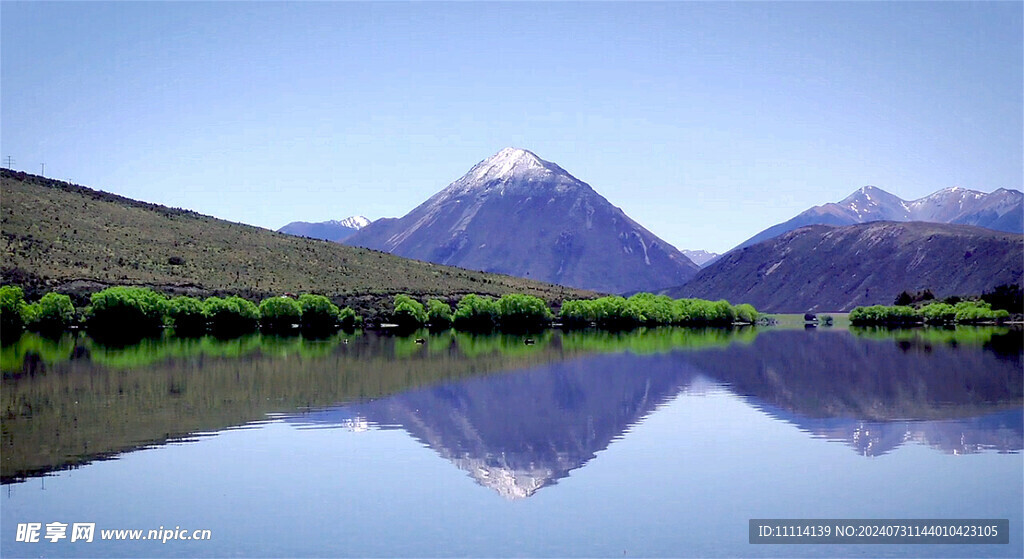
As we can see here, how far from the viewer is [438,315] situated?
411ft

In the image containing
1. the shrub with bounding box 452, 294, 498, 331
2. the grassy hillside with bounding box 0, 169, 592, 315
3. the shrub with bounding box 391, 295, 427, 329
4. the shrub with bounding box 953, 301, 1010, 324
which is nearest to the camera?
the grassy hillside with bounding box 0, 169, 592, 315

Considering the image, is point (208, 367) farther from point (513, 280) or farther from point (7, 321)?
point (513, 280)

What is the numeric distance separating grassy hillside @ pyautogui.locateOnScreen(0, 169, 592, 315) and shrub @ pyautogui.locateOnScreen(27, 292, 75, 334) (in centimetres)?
613

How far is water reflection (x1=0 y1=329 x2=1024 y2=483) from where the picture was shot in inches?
1163

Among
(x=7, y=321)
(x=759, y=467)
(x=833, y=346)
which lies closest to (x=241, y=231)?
(x=7, y=321)

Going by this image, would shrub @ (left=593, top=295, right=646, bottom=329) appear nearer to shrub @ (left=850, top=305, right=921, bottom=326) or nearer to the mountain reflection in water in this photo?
shrub @ (left=850, top=305, right=921, bottom=326)

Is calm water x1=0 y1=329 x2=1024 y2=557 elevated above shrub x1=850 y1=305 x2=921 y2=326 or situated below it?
below

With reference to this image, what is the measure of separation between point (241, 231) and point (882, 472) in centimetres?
13895

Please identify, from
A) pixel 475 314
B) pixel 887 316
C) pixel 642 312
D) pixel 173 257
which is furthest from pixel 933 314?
pixel 173 257

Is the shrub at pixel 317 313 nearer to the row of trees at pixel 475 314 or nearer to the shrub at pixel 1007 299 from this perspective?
the row of trees at pixel 475 314

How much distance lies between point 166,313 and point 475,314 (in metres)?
39.5

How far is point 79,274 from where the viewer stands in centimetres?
10962

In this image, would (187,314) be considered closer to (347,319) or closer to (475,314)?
(347,319)

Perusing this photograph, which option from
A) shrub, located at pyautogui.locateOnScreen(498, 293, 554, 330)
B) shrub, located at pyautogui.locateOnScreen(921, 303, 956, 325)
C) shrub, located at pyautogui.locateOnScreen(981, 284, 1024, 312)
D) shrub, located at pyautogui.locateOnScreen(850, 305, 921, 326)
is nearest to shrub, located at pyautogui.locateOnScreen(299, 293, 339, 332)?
shrub, located at pyautogui.locateOnScreen(498, 293, 554, 330)
